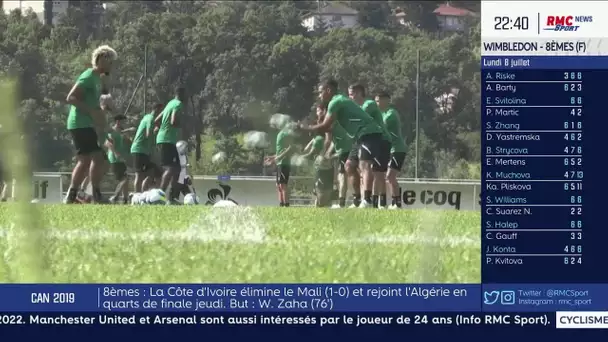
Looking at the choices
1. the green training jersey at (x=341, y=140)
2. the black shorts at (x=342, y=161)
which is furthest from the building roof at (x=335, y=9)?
the black shorts at (x=342, y=161)

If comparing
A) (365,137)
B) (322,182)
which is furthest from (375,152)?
(322,182)

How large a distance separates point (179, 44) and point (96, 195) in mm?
3110

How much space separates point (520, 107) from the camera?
126 centimetres

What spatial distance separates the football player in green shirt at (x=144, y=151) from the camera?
2089 mm

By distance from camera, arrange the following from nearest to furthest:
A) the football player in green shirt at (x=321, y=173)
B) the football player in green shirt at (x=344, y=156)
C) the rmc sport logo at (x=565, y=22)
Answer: the rmc sport logo at (x=565, y=22) < the football player in green shirt at (x=321, y=173) < the football player in green shirt at (x=344, y=156)

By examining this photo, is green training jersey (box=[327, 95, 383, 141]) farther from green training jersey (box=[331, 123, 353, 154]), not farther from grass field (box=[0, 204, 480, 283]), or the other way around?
grass field (box=[0, 204, 480, 283])

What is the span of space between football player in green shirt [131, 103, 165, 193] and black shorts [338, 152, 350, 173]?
173 cm

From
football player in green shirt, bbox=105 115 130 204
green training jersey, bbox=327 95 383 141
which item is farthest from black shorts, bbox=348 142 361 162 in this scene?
football player in green shirt, bbox=105 115 130 204

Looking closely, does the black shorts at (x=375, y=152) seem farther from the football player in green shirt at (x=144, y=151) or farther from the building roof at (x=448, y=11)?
the building roof at (x=448, y=11)

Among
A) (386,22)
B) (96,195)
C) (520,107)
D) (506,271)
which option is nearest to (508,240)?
(506,271)

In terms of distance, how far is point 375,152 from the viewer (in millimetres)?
6039
